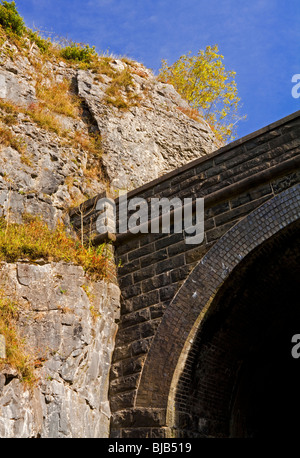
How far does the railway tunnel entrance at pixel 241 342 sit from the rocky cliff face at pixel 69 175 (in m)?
1.31

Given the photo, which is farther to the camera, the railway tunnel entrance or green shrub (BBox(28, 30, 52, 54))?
green shrub (BBox(28, 30, 52, 54))

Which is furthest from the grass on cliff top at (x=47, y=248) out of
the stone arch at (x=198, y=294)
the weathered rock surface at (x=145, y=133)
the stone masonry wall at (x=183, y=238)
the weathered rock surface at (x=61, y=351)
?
the weathered rock surface at (x=145, y=133)

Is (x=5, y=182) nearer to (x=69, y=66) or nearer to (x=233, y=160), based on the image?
(x=233, y=160)

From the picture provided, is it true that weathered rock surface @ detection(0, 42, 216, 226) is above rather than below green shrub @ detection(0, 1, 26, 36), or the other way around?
below

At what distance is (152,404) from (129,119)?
865 cm

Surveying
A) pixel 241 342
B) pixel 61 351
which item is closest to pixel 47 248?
pixel 61 351

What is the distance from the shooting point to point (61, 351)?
6.65 meters

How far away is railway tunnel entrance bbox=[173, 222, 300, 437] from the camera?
656 centimetres

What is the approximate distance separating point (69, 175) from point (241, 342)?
5.23 meters

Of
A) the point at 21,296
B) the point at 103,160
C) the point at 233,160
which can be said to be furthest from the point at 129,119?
the point at 21,296

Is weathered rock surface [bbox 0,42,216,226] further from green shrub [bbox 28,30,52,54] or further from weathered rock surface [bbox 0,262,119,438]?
weathered rock surface [bbox 0,262,119,438]

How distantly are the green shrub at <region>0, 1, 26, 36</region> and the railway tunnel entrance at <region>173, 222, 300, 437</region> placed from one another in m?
9.85

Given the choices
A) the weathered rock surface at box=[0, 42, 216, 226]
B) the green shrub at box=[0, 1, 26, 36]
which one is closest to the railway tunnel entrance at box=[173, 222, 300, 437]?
the weathered rock surface at box=[0, 42, 216, 226]

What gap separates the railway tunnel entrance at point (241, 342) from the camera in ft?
21.5
